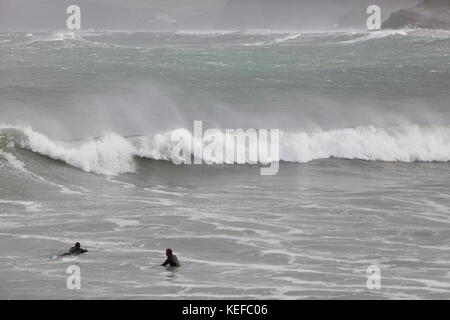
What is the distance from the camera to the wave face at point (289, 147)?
30.2 meters

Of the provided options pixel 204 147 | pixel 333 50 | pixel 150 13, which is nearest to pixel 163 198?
pixel 204 147

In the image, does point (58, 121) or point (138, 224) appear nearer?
point (138, 224)

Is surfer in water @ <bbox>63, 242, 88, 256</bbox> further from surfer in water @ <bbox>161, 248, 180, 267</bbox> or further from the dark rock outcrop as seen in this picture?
the dark rock outcrop

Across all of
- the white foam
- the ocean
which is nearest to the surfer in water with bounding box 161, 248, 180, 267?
the ocean

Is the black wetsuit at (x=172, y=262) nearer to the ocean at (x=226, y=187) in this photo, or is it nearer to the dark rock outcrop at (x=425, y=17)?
the ocean at (x=226, y=187)

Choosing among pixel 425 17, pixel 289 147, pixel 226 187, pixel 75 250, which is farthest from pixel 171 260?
pixel 425 17

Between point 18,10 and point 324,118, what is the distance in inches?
6230

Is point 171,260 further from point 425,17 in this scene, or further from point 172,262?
point 425,17

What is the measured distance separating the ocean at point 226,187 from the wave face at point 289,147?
7cm

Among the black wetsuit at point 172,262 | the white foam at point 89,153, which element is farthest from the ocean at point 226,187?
the black wetsuit at point 172,262

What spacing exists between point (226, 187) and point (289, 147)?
6.27m

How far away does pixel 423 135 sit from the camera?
120 ft
